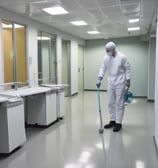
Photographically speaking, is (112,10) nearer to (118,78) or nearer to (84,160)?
(118,78)

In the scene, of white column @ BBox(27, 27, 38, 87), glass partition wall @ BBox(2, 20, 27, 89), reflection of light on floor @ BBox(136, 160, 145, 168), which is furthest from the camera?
white column @ BBox(27, 27, 38, 87)

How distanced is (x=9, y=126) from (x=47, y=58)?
12.5ft

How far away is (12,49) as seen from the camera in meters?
4.74

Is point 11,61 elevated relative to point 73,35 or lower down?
lower down

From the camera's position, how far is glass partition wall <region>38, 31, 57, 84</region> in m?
5.89

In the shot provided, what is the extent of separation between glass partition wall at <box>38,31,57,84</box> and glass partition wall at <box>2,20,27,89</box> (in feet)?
2.57

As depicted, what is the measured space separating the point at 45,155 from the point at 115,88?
6.22 ft

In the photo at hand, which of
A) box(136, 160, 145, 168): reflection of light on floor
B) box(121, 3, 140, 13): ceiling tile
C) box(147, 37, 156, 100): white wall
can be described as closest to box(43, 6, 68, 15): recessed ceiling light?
box(121, 3, 140, 13): ceiling tile

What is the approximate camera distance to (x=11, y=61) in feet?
15.6

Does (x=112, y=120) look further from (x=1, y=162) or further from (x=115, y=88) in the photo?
(x=1, y=162)

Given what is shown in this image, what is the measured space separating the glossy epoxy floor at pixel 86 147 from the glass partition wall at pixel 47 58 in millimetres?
1944

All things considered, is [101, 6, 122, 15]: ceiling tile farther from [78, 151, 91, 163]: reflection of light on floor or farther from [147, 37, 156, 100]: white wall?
[78, 151, 91, 163]: reflection of light on floor

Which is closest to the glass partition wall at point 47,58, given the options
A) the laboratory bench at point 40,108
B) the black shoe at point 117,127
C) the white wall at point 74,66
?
the laboratory bench at point 40,108

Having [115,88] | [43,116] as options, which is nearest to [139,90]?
[115,88]
